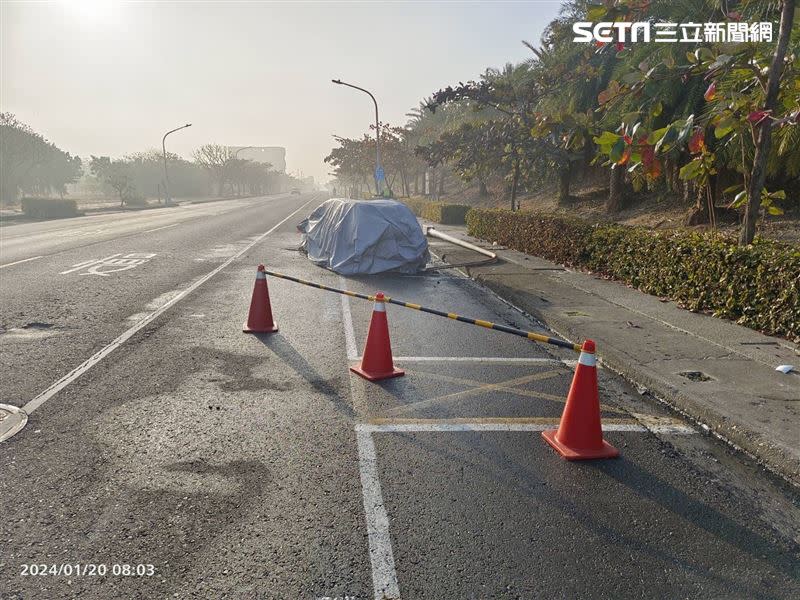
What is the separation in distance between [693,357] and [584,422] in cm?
258

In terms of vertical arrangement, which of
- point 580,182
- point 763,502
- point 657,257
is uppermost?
point 580,182

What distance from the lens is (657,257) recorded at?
8.41 metres

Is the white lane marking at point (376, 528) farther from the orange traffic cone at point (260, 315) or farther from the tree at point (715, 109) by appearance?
the tree at point (715, 109)

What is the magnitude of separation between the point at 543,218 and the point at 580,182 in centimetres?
1166

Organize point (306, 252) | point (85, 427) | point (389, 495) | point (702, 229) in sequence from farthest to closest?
point (306, 252), point (702, 229), point (85, 427), point (389, 495)

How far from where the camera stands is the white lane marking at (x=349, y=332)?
5785 mm

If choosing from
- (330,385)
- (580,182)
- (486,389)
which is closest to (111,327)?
(330,385)

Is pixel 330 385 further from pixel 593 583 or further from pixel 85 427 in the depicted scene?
pixel 593 583

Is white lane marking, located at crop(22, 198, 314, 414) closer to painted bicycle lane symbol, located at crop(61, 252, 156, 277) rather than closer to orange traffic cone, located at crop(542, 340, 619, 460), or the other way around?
painted bicycle lane symbol, located at crop(61, 252, 156, 277)

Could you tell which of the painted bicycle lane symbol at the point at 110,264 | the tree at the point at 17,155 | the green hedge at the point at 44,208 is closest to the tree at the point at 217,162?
the tree at the point at 17,155

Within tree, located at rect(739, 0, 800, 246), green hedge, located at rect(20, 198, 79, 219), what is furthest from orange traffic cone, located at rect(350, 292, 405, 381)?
green hedge, located at rect(20, 198, 79, 219)

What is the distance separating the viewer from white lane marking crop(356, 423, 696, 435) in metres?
3.88

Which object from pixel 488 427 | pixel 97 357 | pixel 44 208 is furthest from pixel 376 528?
pixel 44 208

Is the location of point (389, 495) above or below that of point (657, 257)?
below
